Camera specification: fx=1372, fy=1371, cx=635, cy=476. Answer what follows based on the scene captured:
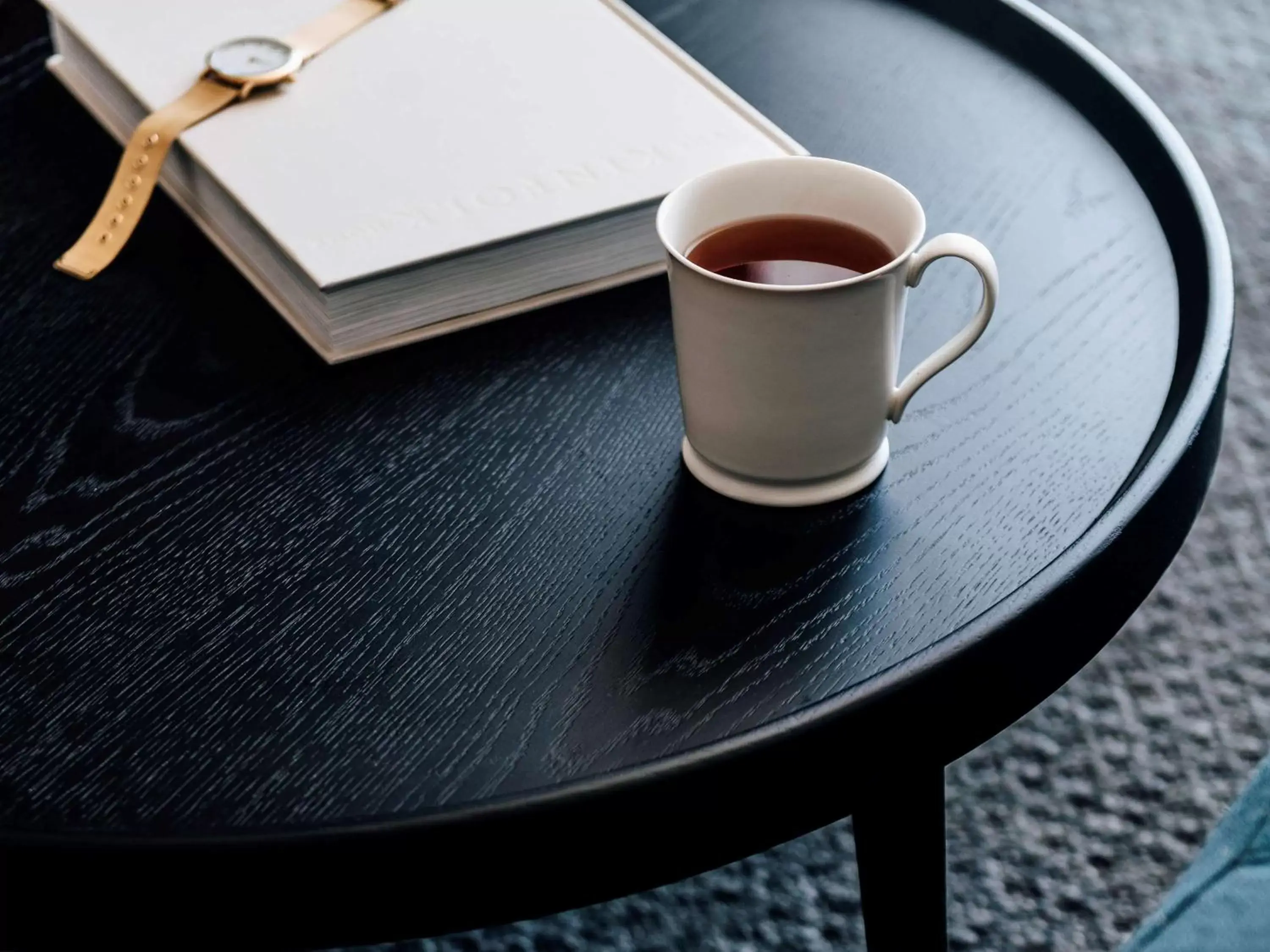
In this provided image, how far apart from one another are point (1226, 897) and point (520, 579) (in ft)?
0.73

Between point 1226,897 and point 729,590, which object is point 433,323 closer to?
point 729,590

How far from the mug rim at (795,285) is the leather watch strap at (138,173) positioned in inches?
10.7

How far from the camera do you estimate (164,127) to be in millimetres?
605

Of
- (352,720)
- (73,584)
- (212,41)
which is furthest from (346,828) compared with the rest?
(212,41)

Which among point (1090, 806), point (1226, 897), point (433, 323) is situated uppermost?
point (433, 323)

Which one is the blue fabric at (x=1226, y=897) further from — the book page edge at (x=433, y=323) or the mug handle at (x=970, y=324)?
the book page edge at (x=433, y=323)

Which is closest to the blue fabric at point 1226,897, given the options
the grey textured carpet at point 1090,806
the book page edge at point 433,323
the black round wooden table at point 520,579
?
the black round wooden table at point 520,579

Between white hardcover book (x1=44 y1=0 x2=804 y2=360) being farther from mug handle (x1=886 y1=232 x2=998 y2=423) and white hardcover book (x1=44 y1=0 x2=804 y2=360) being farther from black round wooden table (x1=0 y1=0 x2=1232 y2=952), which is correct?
mug handle (x1=886 y1=232 x2=998 y2=423)

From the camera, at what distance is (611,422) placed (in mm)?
506

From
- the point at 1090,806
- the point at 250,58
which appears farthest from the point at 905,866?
the point at 250,58

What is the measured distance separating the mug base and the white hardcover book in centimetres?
13

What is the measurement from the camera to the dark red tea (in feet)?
1.46

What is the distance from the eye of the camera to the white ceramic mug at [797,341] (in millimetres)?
410

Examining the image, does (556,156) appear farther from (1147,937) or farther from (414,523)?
(1147,937)
